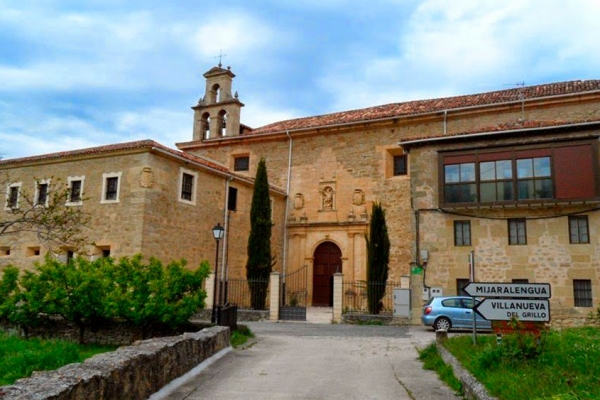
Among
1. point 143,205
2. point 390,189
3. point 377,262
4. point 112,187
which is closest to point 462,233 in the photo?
point 377,262

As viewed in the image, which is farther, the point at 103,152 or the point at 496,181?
the point at 103,152

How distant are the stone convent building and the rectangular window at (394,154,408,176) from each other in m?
0.07

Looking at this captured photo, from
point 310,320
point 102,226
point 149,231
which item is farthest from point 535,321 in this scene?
point 102,226

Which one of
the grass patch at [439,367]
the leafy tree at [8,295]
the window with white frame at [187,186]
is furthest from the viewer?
the window with white frame at [187,186]

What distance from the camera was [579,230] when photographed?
16.2m

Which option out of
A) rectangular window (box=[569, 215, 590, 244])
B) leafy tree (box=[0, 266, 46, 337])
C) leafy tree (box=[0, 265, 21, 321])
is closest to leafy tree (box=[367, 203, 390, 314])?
rectangular window (box=[569, 215, 590, 244])

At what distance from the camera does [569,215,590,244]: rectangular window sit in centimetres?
1611

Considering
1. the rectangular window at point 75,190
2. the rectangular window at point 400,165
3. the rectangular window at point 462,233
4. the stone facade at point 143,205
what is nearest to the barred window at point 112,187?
the stone facade at point 143,205

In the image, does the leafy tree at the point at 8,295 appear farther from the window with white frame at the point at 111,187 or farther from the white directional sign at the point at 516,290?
the white directional sign at the point at 516,290

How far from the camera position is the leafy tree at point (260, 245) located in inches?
781

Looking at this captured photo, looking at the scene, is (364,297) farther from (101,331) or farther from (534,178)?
(101,331)

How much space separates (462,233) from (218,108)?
16378 mm

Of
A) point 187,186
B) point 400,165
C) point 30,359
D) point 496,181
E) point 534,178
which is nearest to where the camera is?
point 30,359

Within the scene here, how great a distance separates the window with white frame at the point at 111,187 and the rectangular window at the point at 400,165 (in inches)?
501
